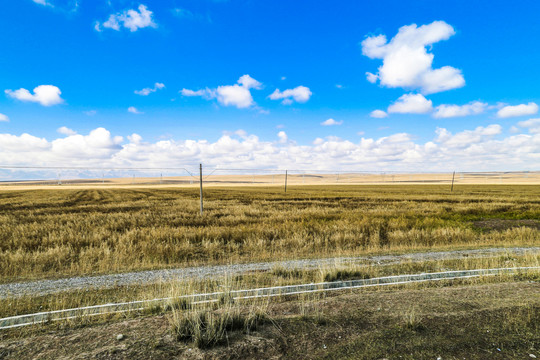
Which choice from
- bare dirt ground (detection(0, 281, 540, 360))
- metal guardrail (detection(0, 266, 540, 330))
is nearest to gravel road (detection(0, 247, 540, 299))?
metal guardrail (detection(0, 266, 540, 330))

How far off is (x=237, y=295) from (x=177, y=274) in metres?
3.67

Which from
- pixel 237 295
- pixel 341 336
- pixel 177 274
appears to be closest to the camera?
pixel 341 336

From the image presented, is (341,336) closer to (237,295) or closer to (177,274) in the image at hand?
(237,295)

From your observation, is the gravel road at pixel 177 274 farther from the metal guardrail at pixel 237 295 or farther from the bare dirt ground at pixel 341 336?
the bare dirt ground at pixel 341 336

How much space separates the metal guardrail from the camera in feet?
18.9

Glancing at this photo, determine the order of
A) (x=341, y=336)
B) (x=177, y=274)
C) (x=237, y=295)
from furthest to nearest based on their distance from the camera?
(x=177, y=274) < (x=237, y=295) < (x=341, y=336)

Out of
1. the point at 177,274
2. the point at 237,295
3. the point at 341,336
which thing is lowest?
the point at 177,274

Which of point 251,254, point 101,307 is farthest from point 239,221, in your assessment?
point 101,307

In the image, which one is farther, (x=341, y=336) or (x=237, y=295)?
(x=237, y=295)

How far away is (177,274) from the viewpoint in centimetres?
954

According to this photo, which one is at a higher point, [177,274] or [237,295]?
[237,295]

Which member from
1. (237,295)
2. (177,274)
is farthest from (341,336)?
(177,274)

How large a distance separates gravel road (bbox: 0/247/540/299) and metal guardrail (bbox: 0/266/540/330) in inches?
44.8

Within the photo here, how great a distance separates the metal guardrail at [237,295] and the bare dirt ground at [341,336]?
0.46 m
